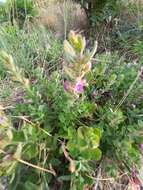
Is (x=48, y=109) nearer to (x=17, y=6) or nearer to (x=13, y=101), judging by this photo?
(x=13, y=101)

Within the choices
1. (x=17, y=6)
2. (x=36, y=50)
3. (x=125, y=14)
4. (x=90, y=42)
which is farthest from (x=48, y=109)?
(x=17, y=6)

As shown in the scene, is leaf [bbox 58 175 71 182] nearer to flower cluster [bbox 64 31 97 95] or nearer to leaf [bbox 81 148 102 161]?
leaf [bbox 81 148 102 161]

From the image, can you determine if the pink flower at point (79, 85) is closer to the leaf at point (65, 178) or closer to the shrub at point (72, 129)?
the shrub at point (72, 129)

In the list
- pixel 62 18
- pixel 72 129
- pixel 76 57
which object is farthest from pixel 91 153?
pixel 62 18

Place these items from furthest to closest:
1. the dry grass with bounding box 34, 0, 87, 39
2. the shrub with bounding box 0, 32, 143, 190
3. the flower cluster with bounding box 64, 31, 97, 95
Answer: the dry grass with bounding box 34, 0, 87, 39
the shrub with bounding box 0, 32, 143, 190
the flower cluster with bounding box 64, 31, 97, 95

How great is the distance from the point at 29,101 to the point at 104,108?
0.72 ft

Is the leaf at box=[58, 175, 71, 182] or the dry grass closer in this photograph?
the leaf at box=[58, 175, 71, 182]

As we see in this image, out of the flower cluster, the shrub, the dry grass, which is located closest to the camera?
the flower cluster

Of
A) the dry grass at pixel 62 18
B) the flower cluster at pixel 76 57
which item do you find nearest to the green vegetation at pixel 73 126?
the flower cluster at pixel 76 57

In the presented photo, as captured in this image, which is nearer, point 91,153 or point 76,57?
point 76,57

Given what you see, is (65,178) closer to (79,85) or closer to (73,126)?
(73,126)

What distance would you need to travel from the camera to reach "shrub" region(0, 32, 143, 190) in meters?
1.08

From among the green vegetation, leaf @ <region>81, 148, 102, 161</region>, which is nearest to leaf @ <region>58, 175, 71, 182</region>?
the green vegetation

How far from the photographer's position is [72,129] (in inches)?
45.6
